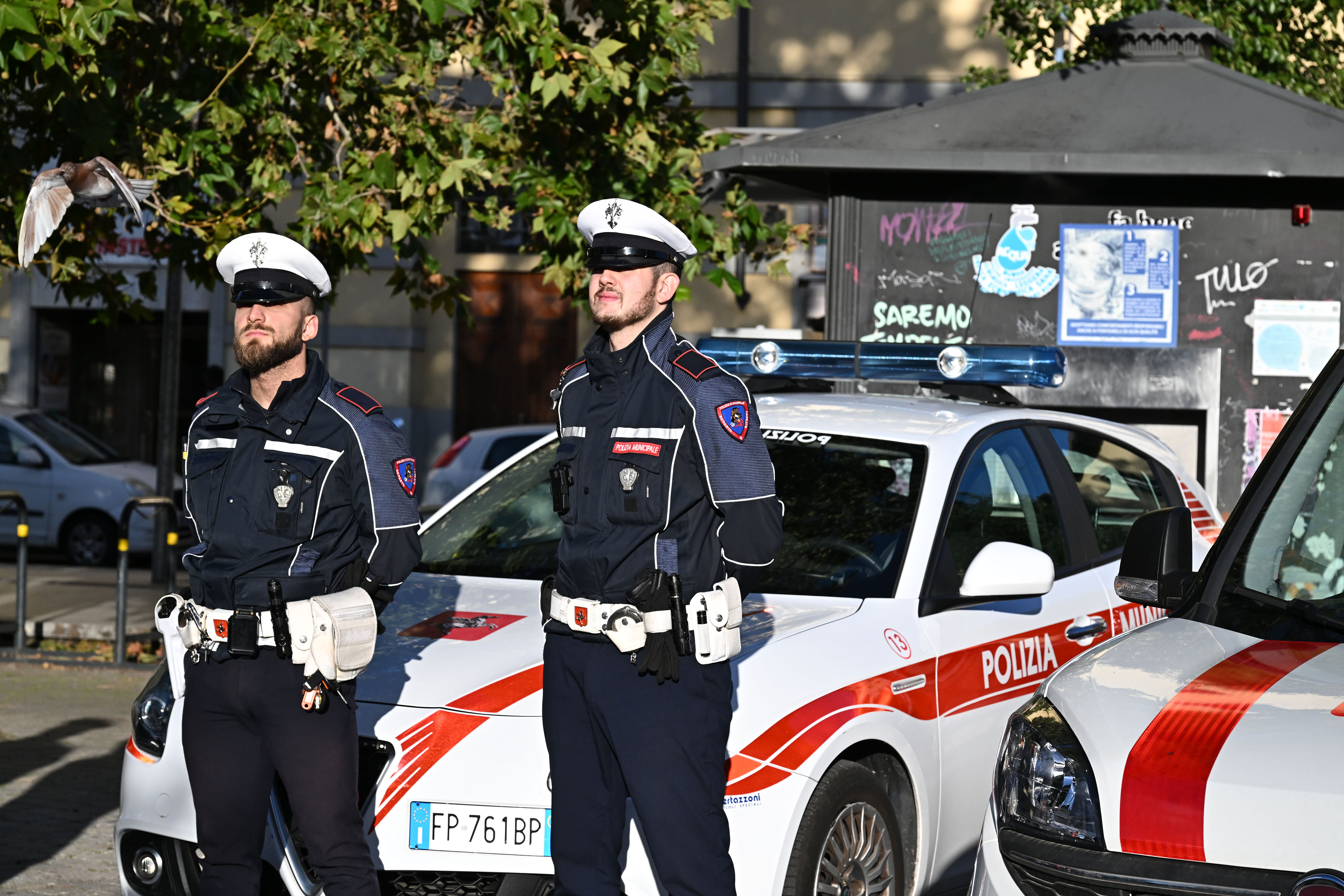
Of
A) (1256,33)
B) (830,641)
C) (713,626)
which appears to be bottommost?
(830,641)

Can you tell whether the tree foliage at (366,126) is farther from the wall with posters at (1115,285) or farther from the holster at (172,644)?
the holster at (172,644)

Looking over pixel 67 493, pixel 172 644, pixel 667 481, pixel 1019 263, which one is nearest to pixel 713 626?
pixel 667 481

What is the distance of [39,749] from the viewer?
736 cm

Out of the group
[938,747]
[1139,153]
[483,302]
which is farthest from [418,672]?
[483,302]

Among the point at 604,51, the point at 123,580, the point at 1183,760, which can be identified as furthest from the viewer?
the point at 123,580

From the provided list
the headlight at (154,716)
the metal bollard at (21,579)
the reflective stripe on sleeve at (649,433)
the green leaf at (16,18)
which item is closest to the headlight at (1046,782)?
the reflective stripe on sleeve at (649,433)

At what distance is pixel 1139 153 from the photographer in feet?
27.4

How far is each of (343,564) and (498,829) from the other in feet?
2.30

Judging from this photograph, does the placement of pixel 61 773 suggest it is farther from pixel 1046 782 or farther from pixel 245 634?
pixel 1046 782

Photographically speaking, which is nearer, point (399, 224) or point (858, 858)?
point (858, 858)

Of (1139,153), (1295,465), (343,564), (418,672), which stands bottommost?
(418,672)

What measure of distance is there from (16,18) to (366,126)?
111 inches

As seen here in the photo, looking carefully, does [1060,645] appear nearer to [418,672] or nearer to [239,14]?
[418,672]

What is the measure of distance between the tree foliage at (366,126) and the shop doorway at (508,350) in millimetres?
11008
